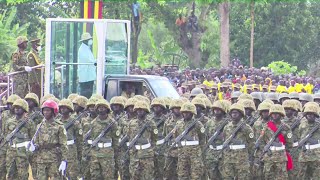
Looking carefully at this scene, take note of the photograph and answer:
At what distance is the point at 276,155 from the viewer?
14.7 m

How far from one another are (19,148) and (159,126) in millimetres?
2344

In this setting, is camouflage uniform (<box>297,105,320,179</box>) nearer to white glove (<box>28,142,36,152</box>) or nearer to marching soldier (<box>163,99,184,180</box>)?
marching soldier (<box>163,99,184,180</box>)

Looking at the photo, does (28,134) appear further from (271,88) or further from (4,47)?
(4,47)

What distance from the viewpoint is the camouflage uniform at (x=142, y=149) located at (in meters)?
14.9

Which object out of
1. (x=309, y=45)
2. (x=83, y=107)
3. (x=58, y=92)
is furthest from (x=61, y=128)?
(x=309, y=45)

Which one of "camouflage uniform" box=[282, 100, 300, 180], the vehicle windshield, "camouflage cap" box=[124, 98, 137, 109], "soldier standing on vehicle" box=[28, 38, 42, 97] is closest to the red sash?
"camouflage uniform" box=[282, 100, 300, 180]

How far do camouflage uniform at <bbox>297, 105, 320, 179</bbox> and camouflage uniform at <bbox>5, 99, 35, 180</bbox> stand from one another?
164 inches

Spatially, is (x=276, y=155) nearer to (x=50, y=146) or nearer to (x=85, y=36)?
(x=50, y=146)

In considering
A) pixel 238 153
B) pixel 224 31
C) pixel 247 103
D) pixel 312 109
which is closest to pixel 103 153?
pixel 238 153

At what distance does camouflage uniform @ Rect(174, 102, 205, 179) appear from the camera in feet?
48.7

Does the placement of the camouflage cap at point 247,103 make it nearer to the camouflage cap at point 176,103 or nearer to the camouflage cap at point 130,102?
the camouflage cap at point 176,103

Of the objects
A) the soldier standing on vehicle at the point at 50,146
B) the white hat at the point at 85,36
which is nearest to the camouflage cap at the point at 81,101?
the white hat at the point at 85,36

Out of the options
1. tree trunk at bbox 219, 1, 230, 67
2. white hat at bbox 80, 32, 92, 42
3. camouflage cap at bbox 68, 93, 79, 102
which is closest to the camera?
camouflage cap at bbox 68, 93, 79, 102

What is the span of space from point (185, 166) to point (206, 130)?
Result: 696 mm
